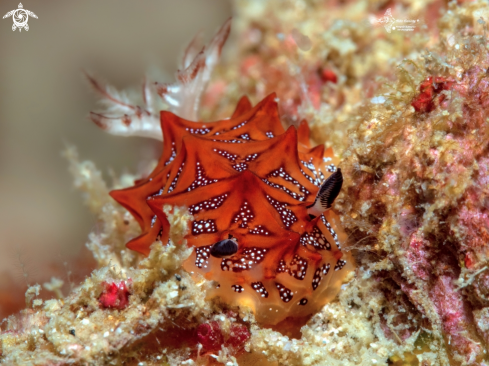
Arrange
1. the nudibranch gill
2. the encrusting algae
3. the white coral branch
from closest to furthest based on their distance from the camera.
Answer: the encrusting algae < the nudibranch gill < the white coral branch

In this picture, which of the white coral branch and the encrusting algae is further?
the white coral branch

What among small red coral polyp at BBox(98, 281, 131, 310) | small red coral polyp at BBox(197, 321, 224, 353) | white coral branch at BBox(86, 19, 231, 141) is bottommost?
small red coral polyp at BBox(197, 321, 224, 353)

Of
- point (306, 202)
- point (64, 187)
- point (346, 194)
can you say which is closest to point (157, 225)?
point (306, 202)

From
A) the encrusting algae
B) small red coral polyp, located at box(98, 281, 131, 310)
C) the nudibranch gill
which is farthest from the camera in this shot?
the nudibranch gill

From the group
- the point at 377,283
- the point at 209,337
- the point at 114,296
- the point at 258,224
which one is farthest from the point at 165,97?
the point at 377,283

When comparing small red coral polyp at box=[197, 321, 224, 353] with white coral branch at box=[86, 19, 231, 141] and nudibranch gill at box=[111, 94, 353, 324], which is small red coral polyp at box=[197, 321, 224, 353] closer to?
nudibranch gill at box=[111, 94, 353, 324]

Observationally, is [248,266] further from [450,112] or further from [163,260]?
[450,112]

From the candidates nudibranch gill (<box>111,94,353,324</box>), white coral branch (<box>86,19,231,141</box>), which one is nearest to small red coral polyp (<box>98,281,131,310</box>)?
nudibranch gill (<box>111,94,353,324</box>)

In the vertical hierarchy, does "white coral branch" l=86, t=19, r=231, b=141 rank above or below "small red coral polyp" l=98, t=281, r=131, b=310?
above
